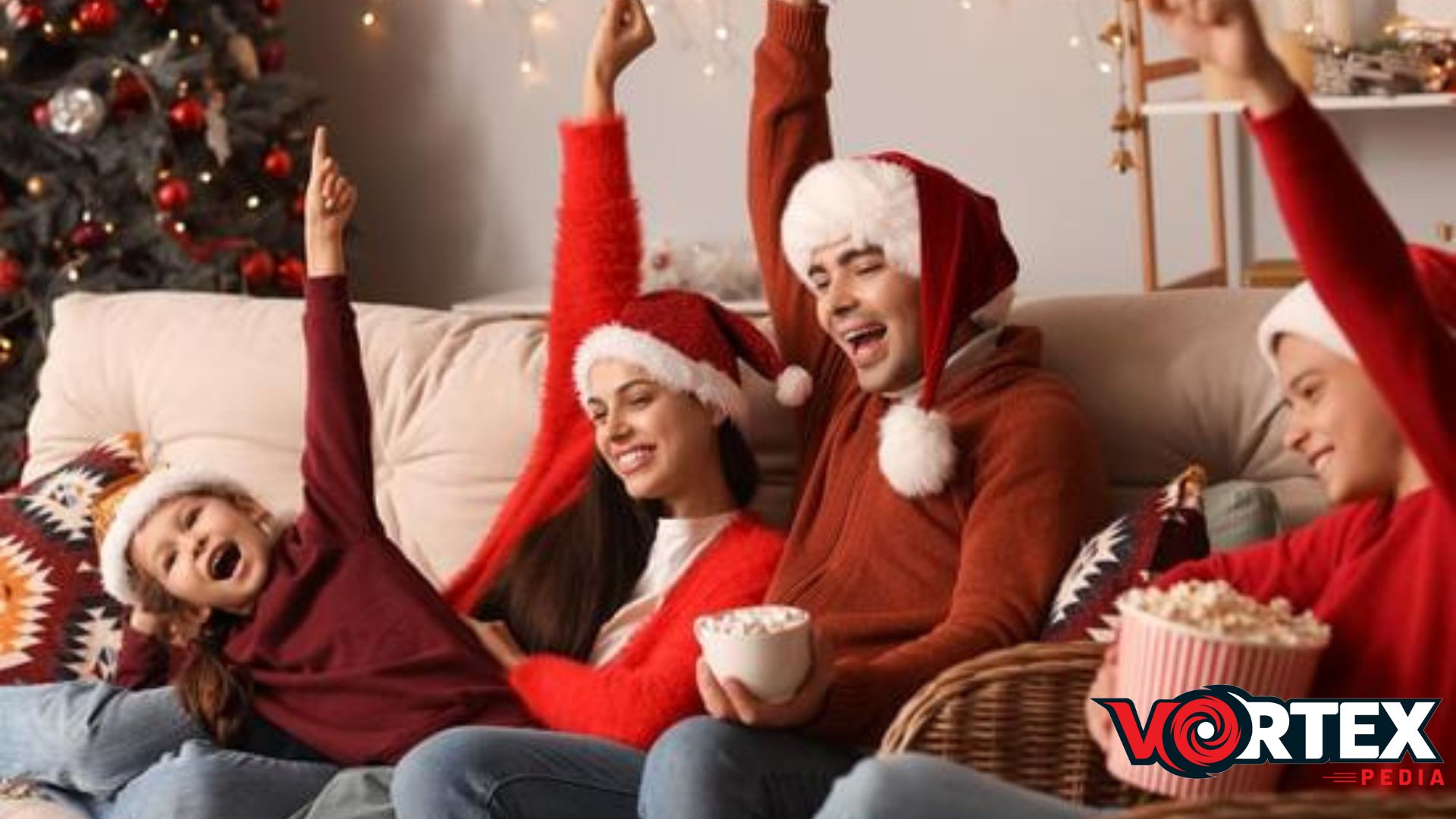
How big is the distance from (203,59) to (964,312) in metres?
2.48

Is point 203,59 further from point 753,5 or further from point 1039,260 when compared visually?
point 1039,260

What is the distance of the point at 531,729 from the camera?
2590 millimetres

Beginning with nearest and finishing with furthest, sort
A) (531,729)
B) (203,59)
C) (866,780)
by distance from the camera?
(866,780), (531,729), (203,59)

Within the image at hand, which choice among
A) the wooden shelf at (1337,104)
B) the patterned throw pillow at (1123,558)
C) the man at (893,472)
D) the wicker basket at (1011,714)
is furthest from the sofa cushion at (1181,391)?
the wooden shelf at (1337,104)

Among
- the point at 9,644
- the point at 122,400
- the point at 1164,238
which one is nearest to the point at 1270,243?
the point at 1164,238

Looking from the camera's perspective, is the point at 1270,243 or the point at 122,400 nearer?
the point at 122,400

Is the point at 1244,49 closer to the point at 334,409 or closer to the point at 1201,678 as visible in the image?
the point at 1201,678

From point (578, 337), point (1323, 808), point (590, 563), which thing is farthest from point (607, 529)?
point (1323, 808)

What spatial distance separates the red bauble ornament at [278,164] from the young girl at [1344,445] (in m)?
3.18

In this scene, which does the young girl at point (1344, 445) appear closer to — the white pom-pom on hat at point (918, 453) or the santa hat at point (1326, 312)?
the santa hat at point (1326, 312)

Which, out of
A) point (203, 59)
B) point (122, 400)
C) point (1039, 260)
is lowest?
point (1039, 260)

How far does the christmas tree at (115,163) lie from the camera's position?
15.4 ft

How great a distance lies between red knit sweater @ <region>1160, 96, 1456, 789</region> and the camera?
1766 millimetres

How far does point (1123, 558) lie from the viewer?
239cm
